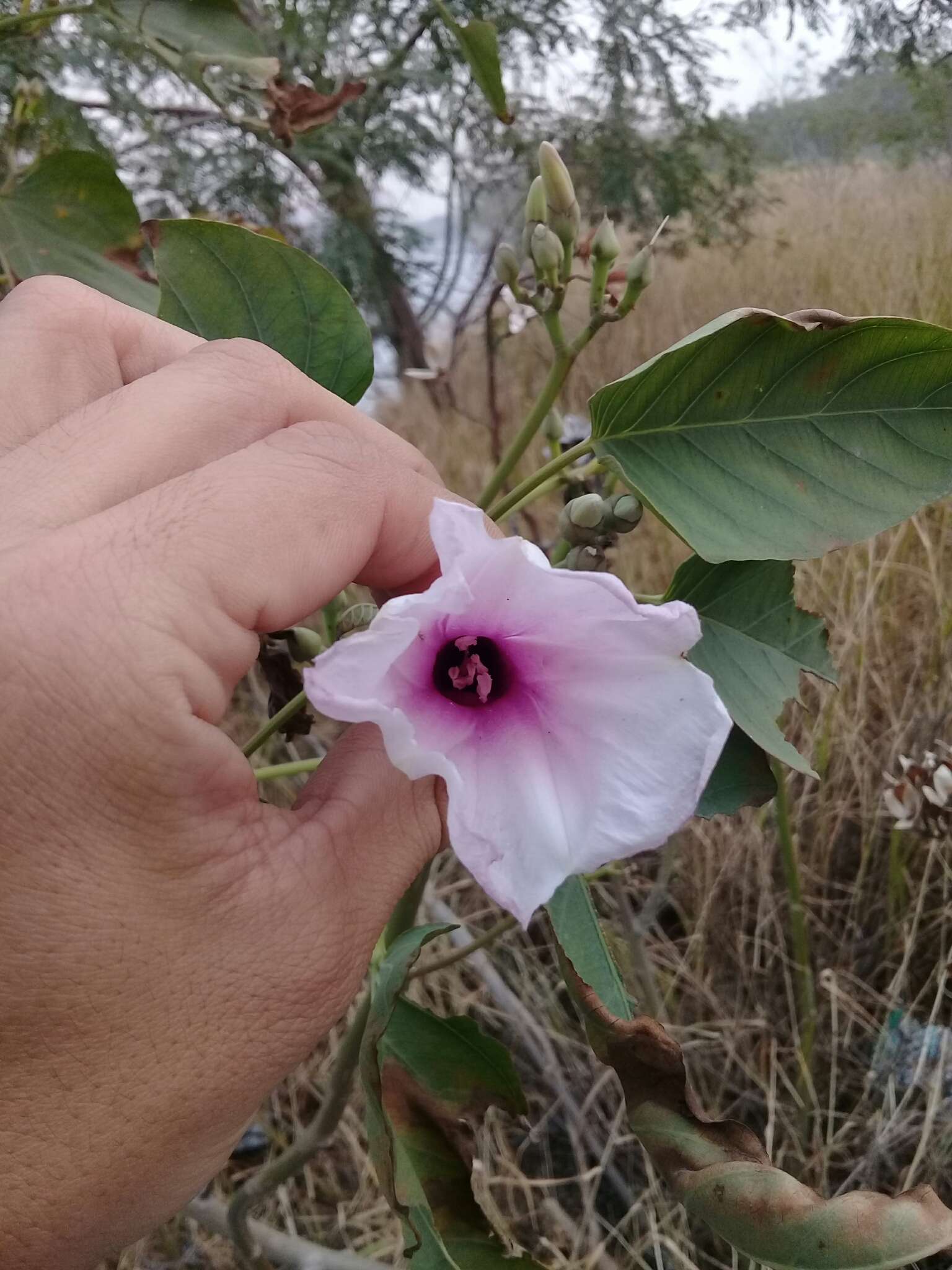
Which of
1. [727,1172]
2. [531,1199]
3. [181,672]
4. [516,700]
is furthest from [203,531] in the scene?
[531,1199]

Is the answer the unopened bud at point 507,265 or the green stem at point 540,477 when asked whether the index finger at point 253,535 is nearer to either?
the green stem at point 540,477

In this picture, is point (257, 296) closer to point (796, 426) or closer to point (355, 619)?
point (355, 619)

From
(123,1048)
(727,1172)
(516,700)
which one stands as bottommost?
(727,1172)

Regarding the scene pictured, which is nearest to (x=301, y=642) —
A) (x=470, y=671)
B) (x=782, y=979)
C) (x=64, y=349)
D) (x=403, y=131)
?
(x=470, y=671)

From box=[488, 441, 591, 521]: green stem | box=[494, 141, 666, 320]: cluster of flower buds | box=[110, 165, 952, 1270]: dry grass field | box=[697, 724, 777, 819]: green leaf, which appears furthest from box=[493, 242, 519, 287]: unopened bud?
box=[110, 165, 952, 1270]: dry grass field

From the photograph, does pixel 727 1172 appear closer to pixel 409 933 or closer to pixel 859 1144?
pixel 409 933

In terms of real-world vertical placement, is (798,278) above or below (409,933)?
above
